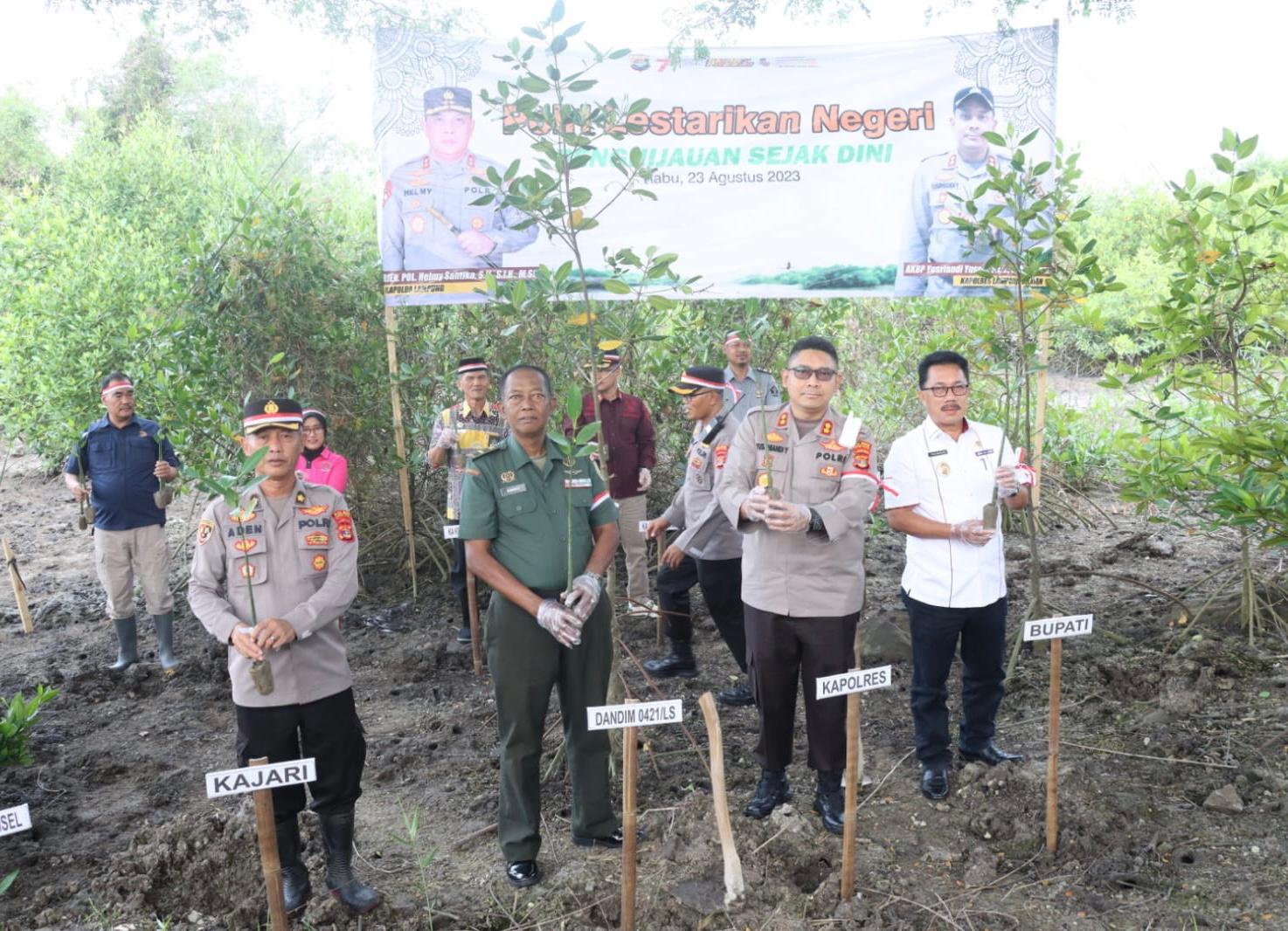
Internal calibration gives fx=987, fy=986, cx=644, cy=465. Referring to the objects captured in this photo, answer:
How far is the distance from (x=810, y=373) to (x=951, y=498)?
80cm

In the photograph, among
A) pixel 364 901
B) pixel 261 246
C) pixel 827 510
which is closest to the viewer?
pixel 364 901

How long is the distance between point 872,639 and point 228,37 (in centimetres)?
629

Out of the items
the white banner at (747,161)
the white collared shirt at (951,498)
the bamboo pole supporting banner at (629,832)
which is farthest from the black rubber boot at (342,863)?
the white banner at (747,161)

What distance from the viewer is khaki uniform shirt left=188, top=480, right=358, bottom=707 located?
10.1ft

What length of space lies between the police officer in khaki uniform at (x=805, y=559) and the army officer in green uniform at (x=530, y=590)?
591 millimetres

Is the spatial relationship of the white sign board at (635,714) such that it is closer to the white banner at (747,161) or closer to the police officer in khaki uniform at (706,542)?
the police officer in khaki uniform at (706,542)

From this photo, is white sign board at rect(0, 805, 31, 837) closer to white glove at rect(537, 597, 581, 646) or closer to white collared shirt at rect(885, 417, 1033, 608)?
white glove at rect(537, 597, 581, 646)

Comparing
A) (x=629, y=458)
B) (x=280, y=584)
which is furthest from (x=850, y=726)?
(x=629, y=458)

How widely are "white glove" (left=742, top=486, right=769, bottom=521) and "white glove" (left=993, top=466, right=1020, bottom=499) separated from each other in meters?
0.95

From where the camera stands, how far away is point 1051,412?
8039 millimetres

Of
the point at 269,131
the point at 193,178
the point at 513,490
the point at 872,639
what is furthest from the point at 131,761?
the point at 269,131

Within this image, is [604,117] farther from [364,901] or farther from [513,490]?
[364,901]

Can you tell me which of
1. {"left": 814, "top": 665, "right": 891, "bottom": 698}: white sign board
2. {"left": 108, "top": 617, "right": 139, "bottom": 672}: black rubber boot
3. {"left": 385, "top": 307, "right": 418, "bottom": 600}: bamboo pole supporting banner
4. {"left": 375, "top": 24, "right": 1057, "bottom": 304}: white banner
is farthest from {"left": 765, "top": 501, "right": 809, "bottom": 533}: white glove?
{"left": 108, "top": 617, "right": 139, "bottom": 672}: black rubber boot

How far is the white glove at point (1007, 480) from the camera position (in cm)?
369
